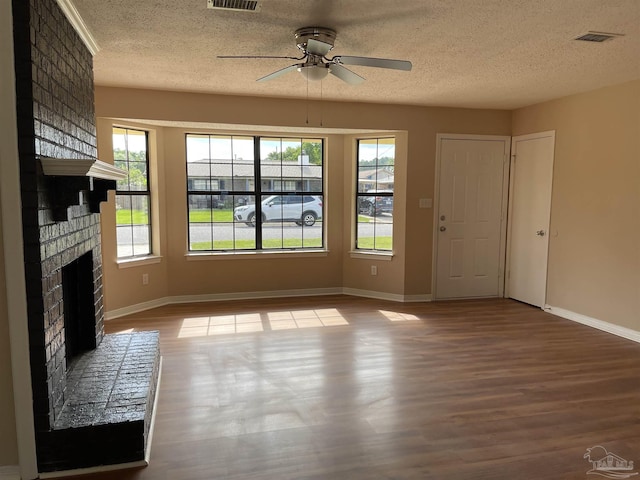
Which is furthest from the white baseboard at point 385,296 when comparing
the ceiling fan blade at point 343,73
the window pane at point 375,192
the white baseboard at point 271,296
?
the ceiling fan blade at point 343,73

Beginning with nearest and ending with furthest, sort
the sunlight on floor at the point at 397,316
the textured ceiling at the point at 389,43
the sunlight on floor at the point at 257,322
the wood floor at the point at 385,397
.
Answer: the wood floor at the point at 385,397 < the textured ceiling at the point at 389,43 < the sunlight on floor at the point at 257,322 < the sunlight on floor at the point at 397,316

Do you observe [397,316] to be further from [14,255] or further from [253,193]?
[14,255]

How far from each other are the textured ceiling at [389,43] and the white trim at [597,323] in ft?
7.87

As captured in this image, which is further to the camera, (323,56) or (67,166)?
A: (323,56)

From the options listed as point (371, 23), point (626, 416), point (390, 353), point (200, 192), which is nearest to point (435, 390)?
point (390, 353)

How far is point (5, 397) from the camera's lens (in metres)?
2.07

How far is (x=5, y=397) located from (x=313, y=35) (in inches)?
107

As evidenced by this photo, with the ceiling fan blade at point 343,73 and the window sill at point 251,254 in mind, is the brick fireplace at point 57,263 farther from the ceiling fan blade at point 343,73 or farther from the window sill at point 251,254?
the window sill at point 251,254

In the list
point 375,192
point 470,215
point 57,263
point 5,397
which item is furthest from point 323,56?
point 470,215

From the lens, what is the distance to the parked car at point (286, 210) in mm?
5668

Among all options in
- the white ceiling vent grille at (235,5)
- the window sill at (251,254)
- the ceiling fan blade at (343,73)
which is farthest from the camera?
the window sill at (251,254)

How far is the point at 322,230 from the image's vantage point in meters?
5.94

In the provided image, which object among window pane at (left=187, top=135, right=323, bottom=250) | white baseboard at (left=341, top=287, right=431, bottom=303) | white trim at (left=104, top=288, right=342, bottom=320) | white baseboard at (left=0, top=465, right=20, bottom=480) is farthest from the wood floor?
window pane at (left=187, top=135, right=323, bottom=250)

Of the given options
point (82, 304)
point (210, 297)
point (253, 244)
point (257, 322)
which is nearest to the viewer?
Result: point (82, 304)
